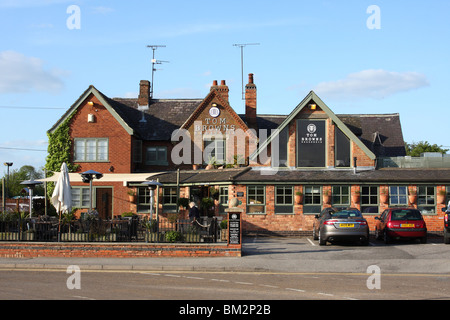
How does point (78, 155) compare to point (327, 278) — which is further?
point (78, 155)

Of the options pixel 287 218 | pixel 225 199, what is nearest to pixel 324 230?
pixel 287 218

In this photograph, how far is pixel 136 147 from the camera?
121 ft

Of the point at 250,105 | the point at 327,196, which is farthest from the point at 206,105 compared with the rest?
the point at 327,196

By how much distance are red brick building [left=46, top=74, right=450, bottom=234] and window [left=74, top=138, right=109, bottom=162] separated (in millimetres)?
62

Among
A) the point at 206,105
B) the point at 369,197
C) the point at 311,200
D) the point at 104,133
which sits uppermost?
the point at 206,105

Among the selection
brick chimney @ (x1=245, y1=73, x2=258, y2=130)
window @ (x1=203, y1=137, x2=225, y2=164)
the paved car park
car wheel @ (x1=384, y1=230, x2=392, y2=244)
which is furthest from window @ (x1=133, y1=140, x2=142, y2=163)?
car wheel @ (x1=384, y1=230, x2=392, y2=244)

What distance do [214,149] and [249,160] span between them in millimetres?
5431

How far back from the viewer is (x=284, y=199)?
29859 mm

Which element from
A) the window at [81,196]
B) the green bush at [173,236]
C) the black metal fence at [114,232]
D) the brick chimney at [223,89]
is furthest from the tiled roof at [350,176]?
the window at [81,196]

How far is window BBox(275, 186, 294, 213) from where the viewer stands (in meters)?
29.8

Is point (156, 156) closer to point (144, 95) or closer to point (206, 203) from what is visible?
point (144, 95)

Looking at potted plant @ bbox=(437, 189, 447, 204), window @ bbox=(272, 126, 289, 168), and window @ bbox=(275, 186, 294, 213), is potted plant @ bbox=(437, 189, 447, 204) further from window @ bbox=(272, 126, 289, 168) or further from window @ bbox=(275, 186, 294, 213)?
window @ bbox=(272, 126, 289, 168)

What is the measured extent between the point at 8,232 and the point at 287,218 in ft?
47.1
